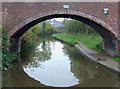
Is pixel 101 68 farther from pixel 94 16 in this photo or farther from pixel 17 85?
pixel 17 85

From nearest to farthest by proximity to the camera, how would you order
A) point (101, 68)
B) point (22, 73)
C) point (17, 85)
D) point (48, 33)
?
point (17, 85)
point (22, 73)
point (101, 68)
point (48, 33)

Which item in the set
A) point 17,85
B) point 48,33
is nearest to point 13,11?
point 17,85

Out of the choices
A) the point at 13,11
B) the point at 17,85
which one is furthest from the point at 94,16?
the point at 17,85

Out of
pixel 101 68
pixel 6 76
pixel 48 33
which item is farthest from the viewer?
pixel 48 33

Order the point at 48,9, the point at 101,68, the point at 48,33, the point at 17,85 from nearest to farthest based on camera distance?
the point at 17,85 → the point at 101,68 → the point at 48,9 → the point at 48,33

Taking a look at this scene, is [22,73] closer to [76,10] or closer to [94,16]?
[76,10]

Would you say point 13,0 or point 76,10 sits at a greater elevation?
point 13,0

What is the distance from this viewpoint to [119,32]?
7062mm

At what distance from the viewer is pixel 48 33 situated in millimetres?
45719

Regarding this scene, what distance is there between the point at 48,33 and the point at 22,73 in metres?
40.2

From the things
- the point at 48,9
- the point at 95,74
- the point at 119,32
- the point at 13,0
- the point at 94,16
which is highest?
the point at 13,0

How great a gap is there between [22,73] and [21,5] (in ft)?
11.0

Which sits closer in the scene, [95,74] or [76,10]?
[95,74]

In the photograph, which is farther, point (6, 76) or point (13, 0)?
point (13, 0)
